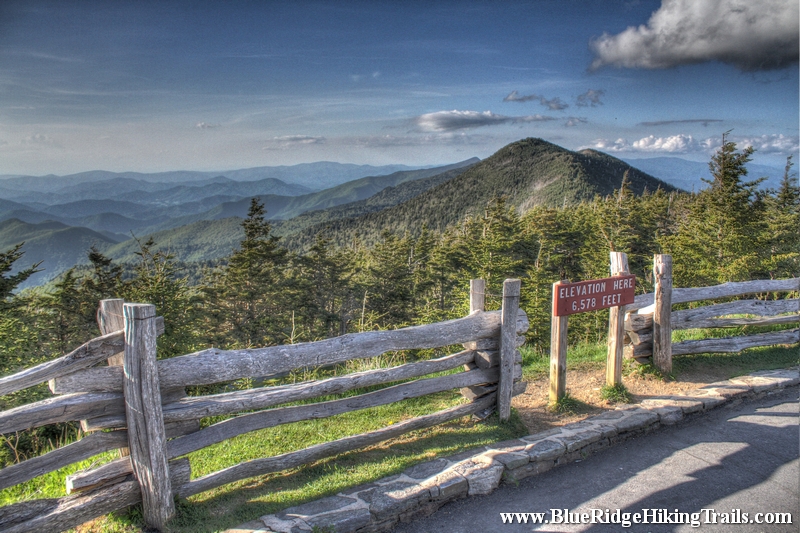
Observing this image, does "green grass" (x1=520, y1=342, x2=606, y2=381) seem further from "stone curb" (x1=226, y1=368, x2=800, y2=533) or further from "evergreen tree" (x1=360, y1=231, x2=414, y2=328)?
"evergreen tree" (x1=360, y1=231, x2=414, y2=328)

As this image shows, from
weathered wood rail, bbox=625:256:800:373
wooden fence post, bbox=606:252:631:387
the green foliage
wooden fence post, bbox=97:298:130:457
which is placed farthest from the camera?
weathered wood rail, bbox=625:256:800:373

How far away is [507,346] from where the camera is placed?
5500 millimetres

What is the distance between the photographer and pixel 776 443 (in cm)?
511

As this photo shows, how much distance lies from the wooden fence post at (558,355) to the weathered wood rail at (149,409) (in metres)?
1.77

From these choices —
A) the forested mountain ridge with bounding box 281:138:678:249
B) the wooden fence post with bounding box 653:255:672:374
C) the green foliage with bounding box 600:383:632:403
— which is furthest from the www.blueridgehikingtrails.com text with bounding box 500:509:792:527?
the forested mountain ridge with bounding box 281:138:678:249

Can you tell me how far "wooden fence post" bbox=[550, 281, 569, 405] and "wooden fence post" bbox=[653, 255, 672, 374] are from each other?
1940mm

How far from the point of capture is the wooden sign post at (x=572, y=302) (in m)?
5.59

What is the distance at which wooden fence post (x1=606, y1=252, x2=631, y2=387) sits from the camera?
6324 millimetres

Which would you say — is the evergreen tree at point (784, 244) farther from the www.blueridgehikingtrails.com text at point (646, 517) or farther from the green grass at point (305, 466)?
the www.blueridgehikingtrails.com text at point (646, 517)

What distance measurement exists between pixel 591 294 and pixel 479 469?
270cm

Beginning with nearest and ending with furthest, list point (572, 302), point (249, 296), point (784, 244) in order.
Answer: point (572, 302) → point (784, 244) → point (249, 296)

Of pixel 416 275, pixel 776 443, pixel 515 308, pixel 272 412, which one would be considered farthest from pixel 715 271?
pixel 416 275

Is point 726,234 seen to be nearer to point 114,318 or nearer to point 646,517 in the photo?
point 646,517

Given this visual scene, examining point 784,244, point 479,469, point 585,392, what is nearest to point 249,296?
point 585,392
